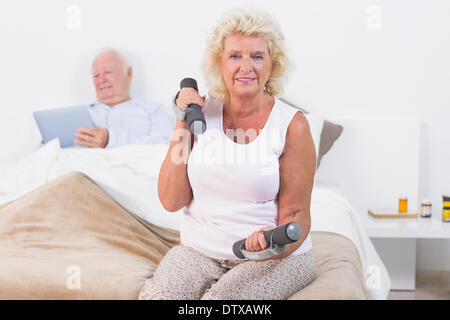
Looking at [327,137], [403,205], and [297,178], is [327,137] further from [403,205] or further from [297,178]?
[297,178]

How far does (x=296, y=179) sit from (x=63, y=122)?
6.63 feet

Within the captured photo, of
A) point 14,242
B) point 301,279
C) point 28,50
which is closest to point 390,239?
point 301,279

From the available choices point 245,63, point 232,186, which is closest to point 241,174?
point 232,186

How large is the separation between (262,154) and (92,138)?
183 centimetres

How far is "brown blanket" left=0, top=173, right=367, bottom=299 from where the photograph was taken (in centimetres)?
134

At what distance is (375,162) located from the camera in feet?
9.59

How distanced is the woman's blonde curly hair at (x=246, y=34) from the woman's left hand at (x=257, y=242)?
1.35 feet

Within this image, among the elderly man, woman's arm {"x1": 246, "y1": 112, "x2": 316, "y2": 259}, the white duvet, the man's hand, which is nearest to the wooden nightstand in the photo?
the white duvet

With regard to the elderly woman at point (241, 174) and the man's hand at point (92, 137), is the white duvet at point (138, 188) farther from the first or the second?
the elderly woman at point (241, 174)

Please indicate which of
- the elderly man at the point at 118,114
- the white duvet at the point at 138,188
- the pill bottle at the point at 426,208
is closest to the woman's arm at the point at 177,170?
the white duvet at the point at 138,188

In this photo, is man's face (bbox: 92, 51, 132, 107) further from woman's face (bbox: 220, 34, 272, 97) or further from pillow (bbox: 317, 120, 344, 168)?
woman's face (bbox: 220, 34, 272, 97)

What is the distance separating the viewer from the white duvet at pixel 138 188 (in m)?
1.97
